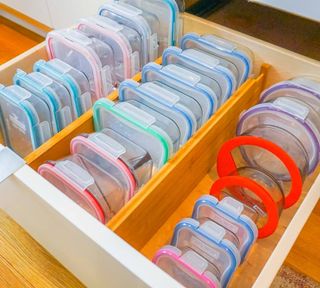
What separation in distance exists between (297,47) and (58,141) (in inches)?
24.3

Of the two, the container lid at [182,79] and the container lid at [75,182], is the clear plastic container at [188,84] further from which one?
the container lid at [75,182]

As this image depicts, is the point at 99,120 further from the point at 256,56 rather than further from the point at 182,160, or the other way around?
the point at 256,56

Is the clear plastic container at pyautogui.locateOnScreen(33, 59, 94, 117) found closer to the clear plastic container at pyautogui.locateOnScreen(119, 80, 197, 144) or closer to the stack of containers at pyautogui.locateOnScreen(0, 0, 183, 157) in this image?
the stack of containers at pyautogui.locateOnScreen(0, 0, 183, 157)

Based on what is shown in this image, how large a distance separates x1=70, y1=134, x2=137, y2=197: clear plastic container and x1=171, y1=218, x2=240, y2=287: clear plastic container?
116mm

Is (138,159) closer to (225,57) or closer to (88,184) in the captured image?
(88,184)

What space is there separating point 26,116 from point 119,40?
27cm

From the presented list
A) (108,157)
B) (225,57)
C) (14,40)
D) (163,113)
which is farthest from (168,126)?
(14,40)

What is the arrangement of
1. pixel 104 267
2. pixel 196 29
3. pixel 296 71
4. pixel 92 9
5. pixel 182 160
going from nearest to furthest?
pixel 104 267 < pixel 182 160 < pixel 296 71 < pixel 196 29 < pixel 92 9

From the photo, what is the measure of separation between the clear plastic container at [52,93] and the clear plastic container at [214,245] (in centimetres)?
35

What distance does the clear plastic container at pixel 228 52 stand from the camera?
0.93 metres

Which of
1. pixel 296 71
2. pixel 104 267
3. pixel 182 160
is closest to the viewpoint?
pixel 104 267

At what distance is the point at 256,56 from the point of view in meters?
0.96

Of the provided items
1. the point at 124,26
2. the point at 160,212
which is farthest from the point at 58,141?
the point at 124,26

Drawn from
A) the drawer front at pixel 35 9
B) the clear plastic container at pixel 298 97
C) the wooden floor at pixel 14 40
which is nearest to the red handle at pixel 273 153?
the clear plastic container at pixel 298 97
